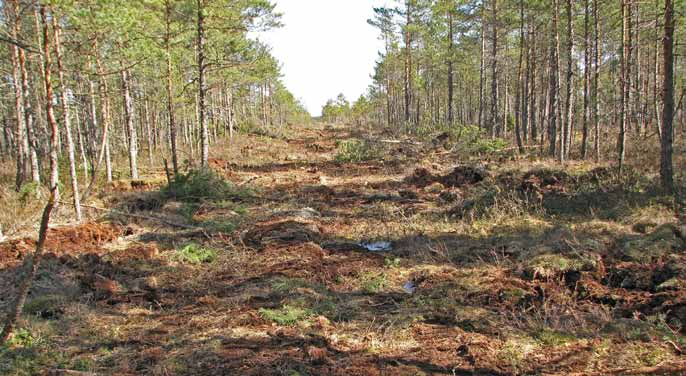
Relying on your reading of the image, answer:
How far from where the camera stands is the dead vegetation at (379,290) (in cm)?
441

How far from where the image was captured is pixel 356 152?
21484mm

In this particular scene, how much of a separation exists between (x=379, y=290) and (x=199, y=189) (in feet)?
27.0

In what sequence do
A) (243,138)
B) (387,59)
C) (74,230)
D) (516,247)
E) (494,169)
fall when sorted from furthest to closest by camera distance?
(387,59) < (243,138) < (494,169) < (74,230) < (516,247)

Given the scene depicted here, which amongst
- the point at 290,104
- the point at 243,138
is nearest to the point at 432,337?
the point at 243,138

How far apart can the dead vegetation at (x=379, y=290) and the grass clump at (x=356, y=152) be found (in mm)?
9887

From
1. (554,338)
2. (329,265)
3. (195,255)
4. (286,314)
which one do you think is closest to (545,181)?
(329,265)

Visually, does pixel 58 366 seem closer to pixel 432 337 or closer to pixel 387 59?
pixel 432 337

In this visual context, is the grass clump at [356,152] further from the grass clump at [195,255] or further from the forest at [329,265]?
the grass clump at [195,255]

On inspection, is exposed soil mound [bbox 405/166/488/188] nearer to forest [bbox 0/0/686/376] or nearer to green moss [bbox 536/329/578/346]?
forest [bbox 0/0/686/376]

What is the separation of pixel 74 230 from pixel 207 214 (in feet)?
10.5

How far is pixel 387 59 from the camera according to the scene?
39469 millimetres

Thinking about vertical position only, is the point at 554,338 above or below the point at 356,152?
below

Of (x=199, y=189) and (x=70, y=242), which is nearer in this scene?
(x=70, y=242)

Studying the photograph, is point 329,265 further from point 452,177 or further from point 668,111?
point 668,111
